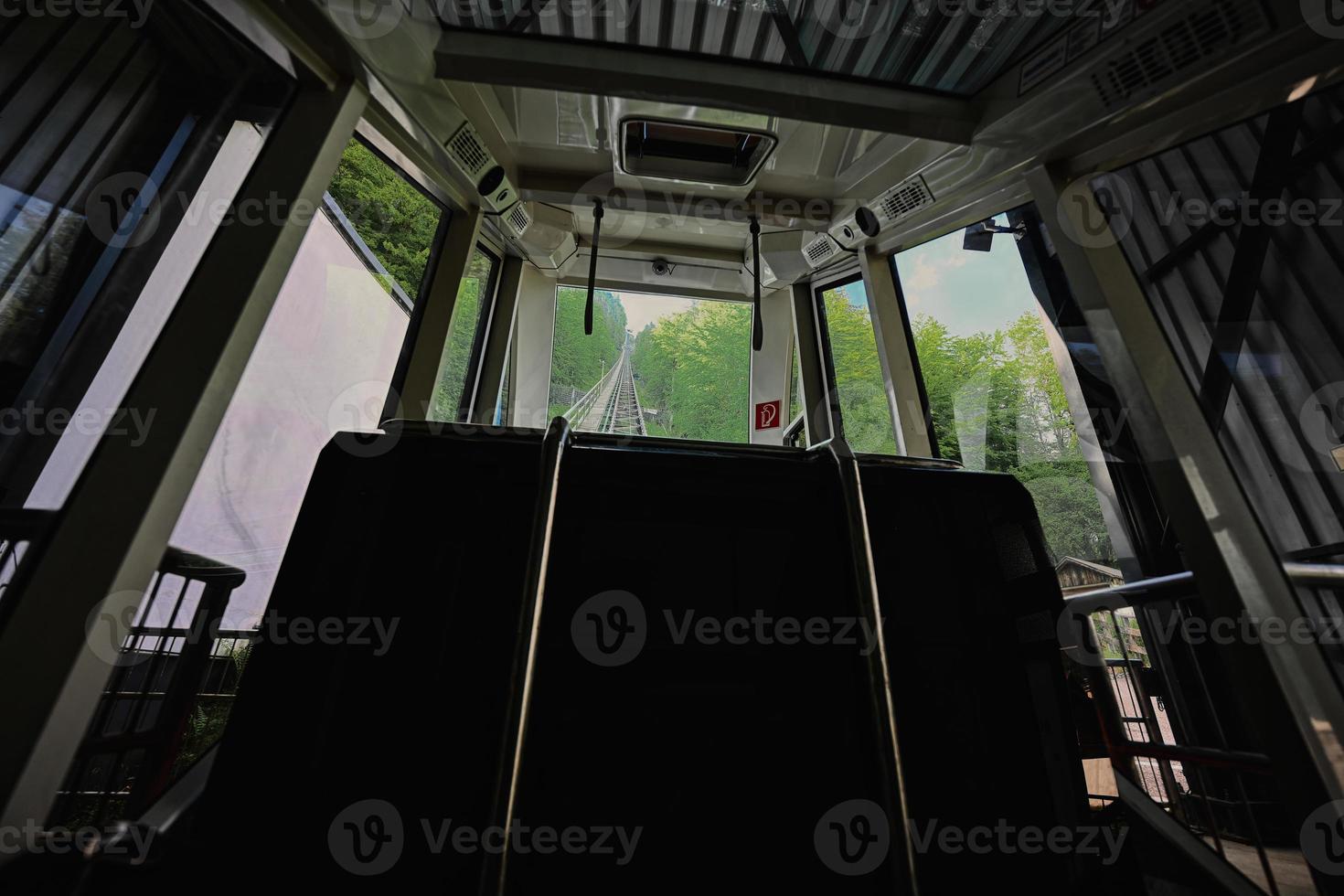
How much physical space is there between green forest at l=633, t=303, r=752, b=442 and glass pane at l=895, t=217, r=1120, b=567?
1.21m

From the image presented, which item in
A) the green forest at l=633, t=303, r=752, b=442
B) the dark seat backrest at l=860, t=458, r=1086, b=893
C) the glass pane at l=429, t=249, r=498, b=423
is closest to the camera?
the dark seat backrest at l=860, t=458, r=1086, b=893

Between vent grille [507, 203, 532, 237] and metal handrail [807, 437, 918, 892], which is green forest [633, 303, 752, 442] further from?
metal handrail [807, 437, 918, 892]

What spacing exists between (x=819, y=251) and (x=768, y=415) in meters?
1.07

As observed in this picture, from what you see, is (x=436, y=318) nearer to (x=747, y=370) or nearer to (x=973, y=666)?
(x=747, y=370)

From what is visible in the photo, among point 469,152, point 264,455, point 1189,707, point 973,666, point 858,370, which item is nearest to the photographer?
point 973,666

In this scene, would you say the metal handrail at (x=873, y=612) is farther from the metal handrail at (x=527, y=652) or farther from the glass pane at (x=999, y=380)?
the glass pane at (x=999, y=380)

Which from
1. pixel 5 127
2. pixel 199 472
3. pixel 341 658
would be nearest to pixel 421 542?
pixel 341 658

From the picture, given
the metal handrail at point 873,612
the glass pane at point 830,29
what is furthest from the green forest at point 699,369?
the metal handrail at point 873,612

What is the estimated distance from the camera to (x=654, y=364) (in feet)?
11.8

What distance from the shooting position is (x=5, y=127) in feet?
3.79

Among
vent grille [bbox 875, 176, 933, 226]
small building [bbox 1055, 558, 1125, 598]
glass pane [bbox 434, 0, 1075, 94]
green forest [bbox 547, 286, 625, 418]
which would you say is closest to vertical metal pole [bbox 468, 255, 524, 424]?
green forest [bbox 547, 286, 625, 418]

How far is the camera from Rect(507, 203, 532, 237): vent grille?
2.68 m

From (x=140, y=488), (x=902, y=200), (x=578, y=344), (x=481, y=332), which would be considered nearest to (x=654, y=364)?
(x=578, y=344)

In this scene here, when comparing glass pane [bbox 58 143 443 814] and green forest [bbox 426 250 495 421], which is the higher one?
green forest [bbox 426 250 495 421]
